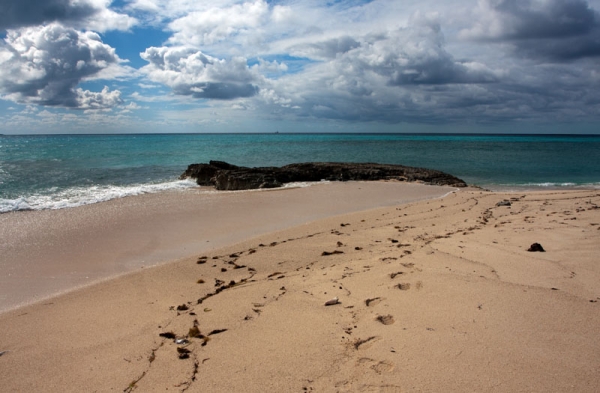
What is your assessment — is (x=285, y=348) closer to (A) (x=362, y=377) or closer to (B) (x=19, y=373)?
(A) (x=362, y=377)

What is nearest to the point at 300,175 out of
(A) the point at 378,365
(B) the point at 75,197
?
(B) the point at 75,197

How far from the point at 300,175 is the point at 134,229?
929 centimetres

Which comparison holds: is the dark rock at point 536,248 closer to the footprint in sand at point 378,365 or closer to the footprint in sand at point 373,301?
the footprint in sand at point 373,301

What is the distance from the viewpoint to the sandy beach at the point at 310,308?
A: 2.64 metres

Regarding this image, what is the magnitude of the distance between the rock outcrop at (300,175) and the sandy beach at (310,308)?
22.9 feet

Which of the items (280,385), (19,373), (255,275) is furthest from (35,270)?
(280,385)

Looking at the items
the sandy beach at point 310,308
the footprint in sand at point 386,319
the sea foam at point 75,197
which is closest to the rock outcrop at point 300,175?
the sea foam at point 75,197

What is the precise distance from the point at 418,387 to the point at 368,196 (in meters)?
10.3

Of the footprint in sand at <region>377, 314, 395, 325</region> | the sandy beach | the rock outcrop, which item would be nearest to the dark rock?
the sandy beach

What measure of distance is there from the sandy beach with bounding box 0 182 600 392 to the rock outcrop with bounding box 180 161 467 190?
6980mm

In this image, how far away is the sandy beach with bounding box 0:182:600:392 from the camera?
2639mm

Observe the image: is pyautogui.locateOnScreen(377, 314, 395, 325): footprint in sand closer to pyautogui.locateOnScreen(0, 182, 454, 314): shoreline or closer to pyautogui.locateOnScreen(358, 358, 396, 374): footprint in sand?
pyautogui.locateOnScreen(358, 358, 396, 374): footprint in sand

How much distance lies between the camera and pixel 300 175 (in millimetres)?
16469

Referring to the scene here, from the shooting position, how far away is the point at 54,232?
790cm
